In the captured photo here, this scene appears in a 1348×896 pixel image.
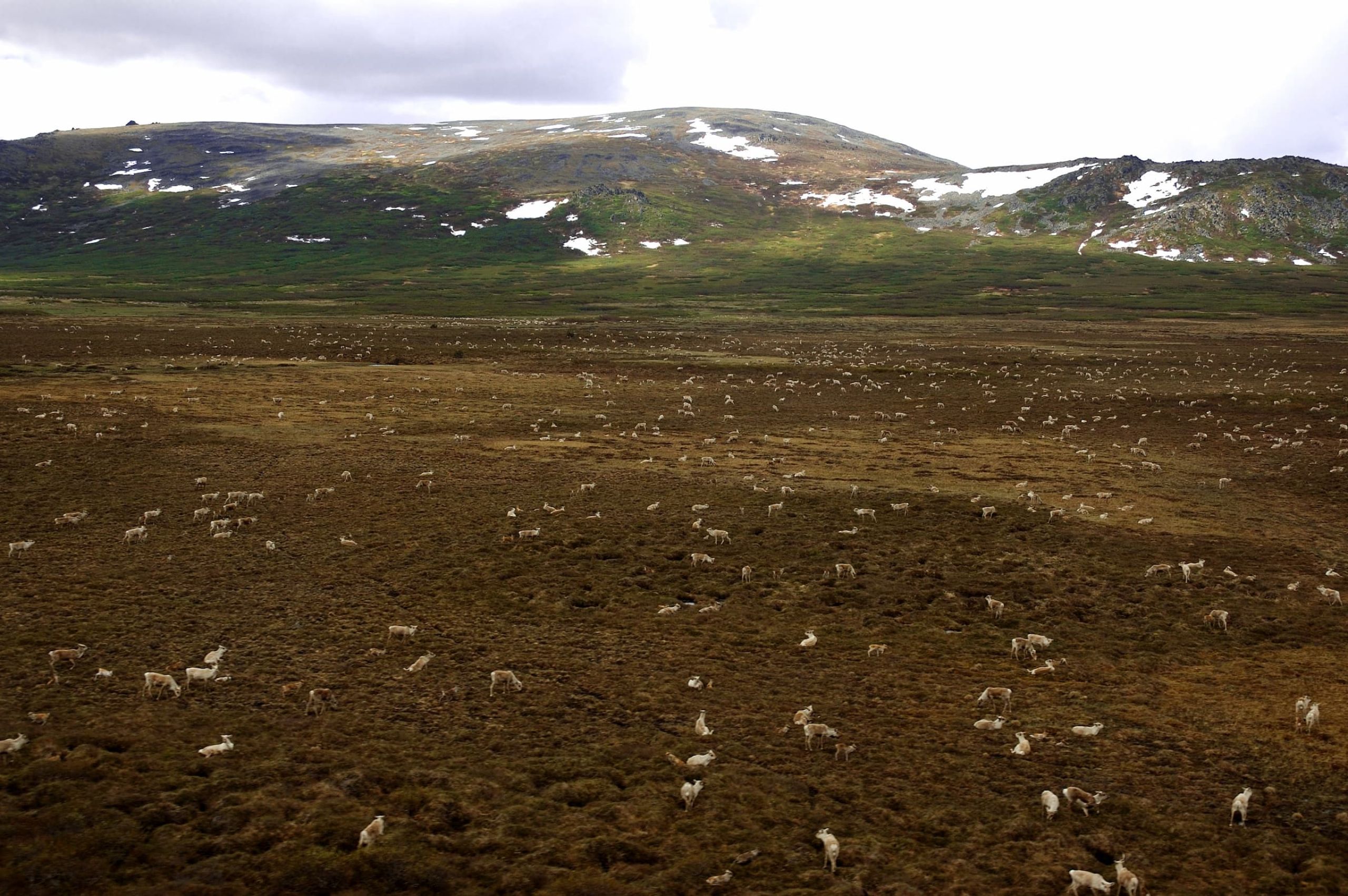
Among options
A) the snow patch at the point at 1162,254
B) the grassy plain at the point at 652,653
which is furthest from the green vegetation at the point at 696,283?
the grassy plain at the point at 652,653

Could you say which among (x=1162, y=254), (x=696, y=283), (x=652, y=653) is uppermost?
(x=1162, y=254)

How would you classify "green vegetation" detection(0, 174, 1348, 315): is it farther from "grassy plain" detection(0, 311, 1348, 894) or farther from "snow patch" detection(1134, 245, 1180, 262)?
"grassy plain" detection(0, 311, 1348, 894)

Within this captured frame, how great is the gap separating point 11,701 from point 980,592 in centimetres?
2218

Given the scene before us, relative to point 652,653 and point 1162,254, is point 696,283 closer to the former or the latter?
point 1162,254

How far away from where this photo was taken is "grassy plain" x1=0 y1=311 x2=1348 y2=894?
485 inches

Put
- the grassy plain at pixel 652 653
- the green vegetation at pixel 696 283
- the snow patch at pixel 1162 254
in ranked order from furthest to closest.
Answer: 1. the snow patch at pixel 1162 254
2. the green vegetation at pixel 696 283
3. the grassy plain at pixel 652 653

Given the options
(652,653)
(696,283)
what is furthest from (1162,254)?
(652,653)

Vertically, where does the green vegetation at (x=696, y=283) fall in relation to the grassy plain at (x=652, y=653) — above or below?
above

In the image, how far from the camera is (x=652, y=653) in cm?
1920

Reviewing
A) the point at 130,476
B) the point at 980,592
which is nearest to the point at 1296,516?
the point at 980,592


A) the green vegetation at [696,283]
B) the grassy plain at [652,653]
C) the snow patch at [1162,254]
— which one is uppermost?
the snow patch at [1162,254]

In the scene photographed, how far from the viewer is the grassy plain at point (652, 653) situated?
12.3 m

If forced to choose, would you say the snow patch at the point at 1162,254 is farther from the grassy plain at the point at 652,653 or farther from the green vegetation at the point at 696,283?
the grassy plain at the point at 652,653

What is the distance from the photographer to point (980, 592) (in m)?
23.4
